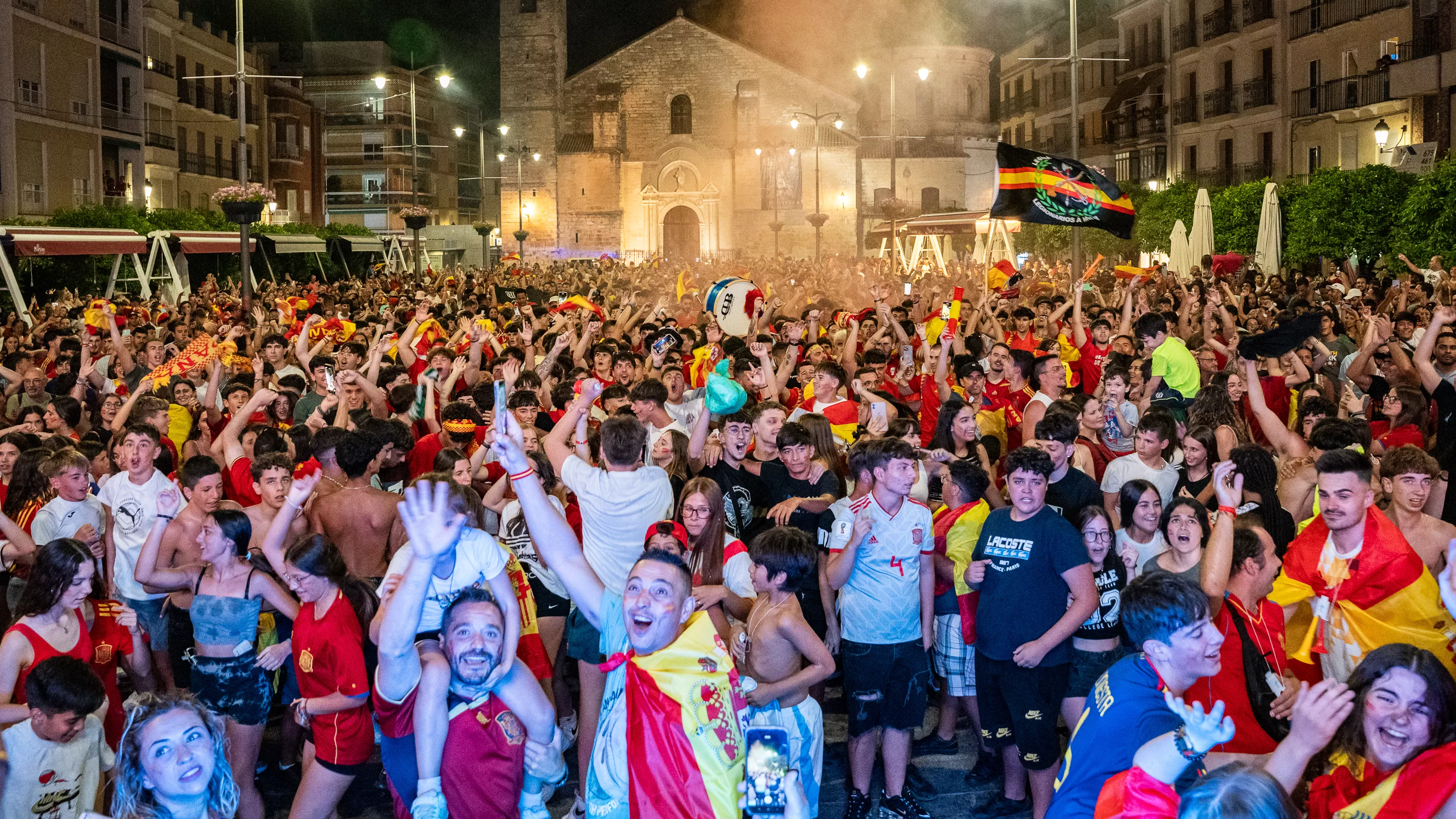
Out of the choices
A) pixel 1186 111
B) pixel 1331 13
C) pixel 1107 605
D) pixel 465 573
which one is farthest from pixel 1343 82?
pixel 465 573

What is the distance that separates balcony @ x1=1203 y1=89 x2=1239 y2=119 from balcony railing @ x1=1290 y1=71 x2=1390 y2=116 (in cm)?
327

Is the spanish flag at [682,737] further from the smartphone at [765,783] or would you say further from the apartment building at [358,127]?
the apartment building at [358,127]

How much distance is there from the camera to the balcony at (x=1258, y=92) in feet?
111

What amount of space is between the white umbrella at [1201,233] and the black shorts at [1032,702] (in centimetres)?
1962

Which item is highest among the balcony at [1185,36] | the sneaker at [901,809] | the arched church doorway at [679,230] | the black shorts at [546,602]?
the balcony at [1185,36]

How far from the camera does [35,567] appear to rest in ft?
13.9

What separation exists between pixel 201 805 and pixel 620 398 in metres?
4.66

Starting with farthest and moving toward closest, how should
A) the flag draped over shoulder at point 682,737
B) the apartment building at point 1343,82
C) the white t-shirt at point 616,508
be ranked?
the apartment building at point 1343,82 → the white t-shirt at point 616,508 → the flag draped over shoulder at point 682,737

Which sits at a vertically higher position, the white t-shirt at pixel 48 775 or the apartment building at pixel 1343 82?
the apartment building at pixel 1343 82

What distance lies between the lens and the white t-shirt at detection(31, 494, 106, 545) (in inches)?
217

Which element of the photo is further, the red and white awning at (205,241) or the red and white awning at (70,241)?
the red and white awning at (205,241)

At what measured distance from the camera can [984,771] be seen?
18.4 ft

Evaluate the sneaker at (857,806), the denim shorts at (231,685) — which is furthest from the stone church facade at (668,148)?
the denim shorts at (231,685)

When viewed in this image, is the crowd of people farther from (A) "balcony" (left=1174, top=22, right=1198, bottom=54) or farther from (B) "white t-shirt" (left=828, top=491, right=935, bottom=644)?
(A) "balcony" (left=1174, top=22, right=1198, bottom=54)
